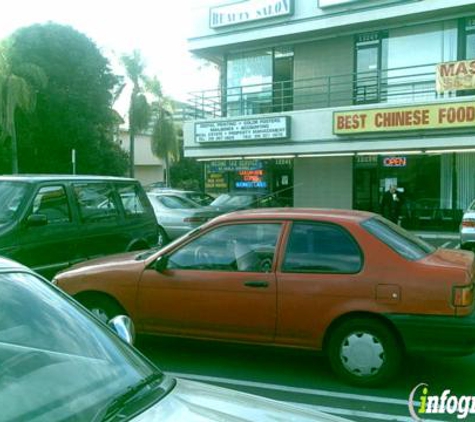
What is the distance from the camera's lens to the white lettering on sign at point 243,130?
19.2 meters

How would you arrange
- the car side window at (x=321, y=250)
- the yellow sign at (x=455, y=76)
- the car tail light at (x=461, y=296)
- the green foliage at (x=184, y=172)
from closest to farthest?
the car tail light at (x=461, y=296) < the car side window at (x=321, y=250) < the yellow sign at (x=455, y=76) < the green foliage at (x=184, y=172)

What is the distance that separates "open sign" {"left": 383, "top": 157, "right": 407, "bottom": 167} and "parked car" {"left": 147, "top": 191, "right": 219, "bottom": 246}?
6977mm

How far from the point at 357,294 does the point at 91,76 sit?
35111 millimetres

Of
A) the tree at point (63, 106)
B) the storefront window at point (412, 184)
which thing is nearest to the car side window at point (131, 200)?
the storefront window at point (412, 184)

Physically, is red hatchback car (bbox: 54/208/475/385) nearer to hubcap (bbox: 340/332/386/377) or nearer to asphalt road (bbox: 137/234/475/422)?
hubcap (bbox: 340/332/386/377)

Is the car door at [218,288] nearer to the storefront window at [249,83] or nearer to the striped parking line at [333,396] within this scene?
the striped parking line at [333,396]

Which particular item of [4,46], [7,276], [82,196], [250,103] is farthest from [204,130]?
[7,276]

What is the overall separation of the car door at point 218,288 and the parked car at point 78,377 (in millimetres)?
2703

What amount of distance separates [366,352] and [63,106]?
33708mm

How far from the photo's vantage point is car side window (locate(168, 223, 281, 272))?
5590 millimetres

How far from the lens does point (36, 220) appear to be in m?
7.25

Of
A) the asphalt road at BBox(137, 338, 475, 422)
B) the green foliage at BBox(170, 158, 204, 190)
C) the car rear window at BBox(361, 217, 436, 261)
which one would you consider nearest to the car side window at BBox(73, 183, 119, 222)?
the asphalt road at BBox(137, 338, 475, 422)

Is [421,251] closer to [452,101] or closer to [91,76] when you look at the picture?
[452,101]

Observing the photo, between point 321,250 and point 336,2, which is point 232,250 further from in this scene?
point 336,2
